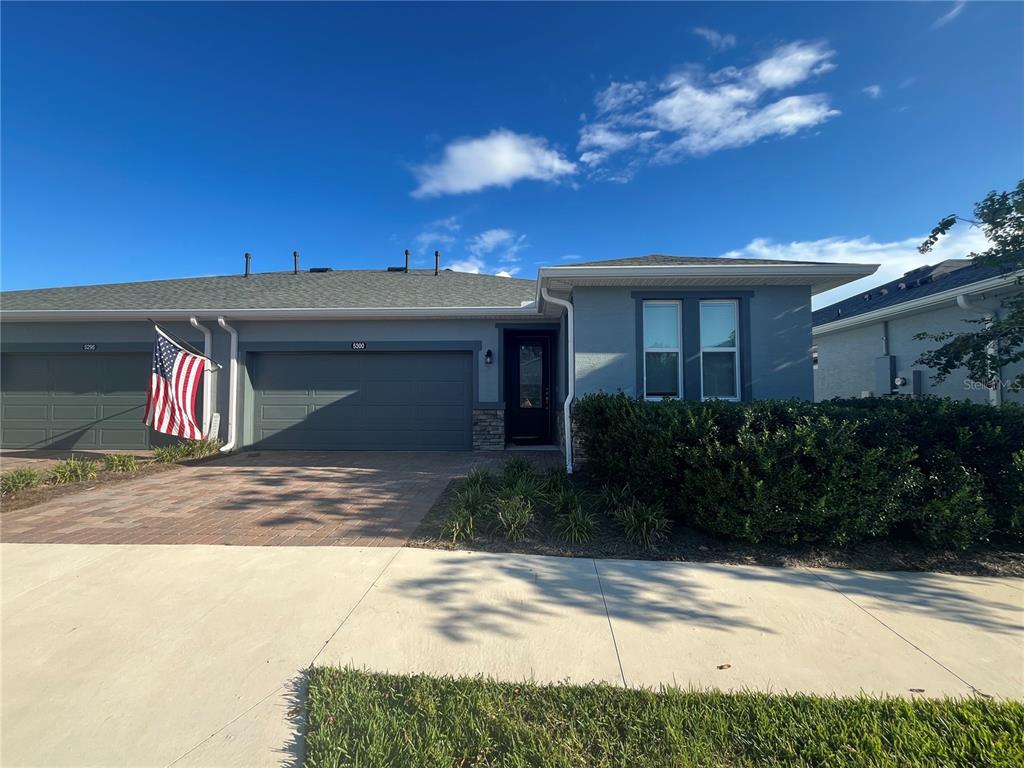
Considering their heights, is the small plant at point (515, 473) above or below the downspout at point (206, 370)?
below

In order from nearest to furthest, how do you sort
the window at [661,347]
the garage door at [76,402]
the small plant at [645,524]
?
the small plant at [645,524]
the window at [661,347]
the garage door at [76,402]

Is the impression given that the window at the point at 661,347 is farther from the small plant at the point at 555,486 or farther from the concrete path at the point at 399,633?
the concrete path at the point at 399,633

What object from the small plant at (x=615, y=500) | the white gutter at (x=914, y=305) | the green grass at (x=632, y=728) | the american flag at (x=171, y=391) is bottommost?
the green grass at (x=632, y=728)

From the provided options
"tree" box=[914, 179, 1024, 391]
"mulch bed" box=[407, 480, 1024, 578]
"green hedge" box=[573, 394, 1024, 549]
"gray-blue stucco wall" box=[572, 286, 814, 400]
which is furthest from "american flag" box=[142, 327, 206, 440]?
"tree" box=[914, 179, 1024, 391]

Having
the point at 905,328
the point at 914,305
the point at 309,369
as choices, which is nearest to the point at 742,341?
the point at 914,305

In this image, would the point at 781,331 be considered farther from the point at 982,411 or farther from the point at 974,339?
the point at 982,411

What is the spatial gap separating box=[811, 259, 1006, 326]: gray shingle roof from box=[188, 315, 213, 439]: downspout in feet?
42.1

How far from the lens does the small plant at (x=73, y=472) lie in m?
6.72

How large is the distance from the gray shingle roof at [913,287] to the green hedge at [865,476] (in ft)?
17.5

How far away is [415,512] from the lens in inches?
208

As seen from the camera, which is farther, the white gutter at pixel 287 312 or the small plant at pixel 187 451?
the white gutter at pixel 287 312

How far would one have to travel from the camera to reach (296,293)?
1084 cm

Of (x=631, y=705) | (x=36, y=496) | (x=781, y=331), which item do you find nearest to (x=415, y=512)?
(x=631, y=705)

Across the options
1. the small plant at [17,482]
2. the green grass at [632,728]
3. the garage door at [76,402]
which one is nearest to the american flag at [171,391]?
the small plant at [17,482]
